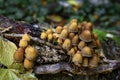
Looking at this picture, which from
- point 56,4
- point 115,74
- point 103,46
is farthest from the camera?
point 56,4

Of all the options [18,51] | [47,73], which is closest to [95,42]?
[47,73]

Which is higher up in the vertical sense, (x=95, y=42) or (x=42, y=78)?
(x=95, y=42)

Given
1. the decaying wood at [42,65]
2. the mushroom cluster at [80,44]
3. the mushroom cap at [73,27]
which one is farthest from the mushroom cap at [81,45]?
the decaying wood at [42,65]

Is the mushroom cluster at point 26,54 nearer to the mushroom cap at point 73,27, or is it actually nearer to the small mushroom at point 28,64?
the small mushroom at point 28,64

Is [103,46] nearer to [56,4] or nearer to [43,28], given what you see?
[43,28]

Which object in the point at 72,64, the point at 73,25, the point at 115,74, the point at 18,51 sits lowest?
the point at 115,74

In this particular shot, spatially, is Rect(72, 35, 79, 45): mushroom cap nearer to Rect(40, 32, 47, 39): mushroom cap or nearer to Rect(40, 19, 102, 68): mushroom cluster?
Rect(40, 19, 102, 68): mushroom cluster
